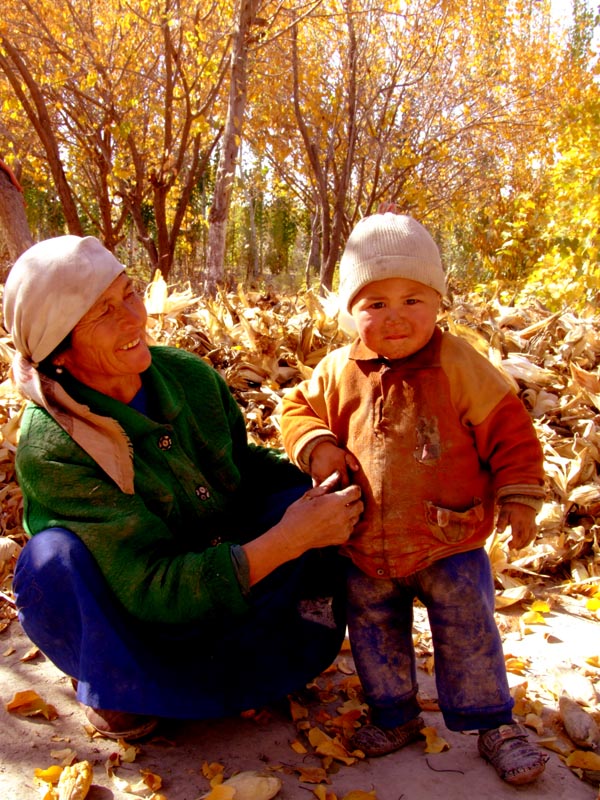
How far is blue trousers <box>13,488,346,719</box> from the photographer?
1.78 meters

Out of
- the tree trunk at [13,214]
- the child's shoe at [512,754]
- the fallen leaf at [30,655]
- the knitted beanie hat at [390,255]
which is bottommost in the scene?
the fallen leaf at [30,655]

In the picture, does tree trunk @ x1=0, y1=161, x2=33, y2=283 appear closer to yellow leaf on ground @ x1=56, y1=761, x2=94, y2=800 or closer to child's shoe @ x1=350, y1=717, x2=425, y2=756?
yellow leaf on ground @ x1=56, y1=761, x2=94, y2=800

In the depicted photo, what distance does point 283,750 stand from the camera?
6.29ft

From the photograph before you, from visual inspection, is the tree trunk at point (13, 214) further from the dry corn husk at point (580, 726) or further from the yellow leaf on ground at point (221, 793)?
the dry corn husk at point (580, 726)

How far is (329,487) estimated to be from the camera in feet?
5.93

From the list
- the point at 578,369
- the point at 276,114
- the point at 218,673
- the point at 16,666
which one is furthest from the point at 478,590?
the point at 276,114

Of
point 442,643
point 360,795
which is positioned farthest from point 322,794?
point 442,643

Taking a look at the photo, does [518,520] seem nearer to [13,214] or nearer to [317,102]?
[13,214]

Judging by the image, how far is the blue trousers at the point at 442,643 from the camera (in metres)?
1.77

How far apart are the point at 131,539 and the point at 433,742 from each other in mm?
940

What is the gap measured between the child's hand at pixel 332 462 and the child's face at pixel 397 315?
0.28 m

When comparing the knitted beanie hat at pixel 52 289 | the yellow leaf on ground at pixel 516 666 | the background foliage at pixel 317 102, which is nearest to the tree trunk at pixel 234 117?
the background foliage at pixel 317 102

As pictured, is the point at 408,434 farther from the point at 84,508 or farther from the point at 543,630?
the point at 543,630

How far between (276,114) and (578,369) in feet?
32.3
